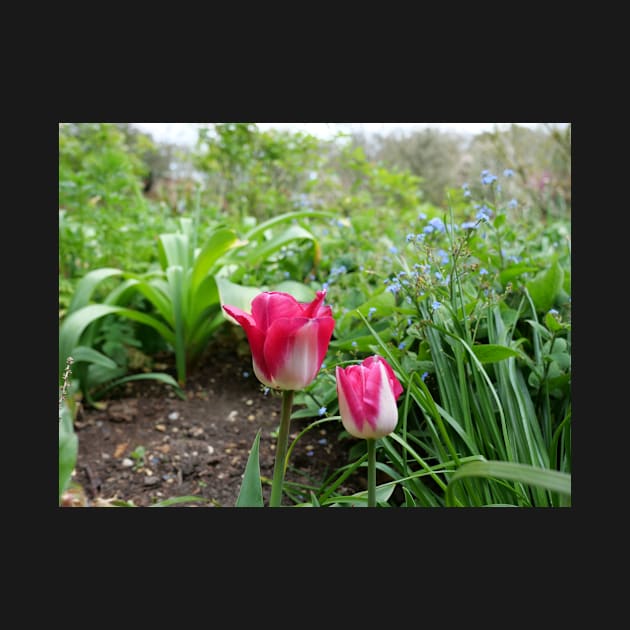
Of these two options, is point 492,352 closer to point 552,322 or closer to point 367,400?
point 552,322

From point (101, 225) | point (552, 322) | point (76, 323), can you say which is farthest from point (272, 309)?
point (101, 225)

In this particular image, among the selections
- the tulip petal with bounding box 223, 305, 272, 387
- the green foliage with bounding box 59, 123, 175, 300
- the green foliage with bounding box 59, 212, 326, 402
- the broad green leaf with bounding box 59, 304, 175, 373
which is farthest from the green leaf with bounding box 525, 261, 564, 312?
the green foliage with bounding box 59, 123, 175, 300

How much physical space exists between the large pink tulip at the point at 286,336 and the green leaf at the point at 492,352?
0.49 metres

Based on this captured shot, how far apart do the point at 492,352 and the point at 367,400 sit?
1.58 feet

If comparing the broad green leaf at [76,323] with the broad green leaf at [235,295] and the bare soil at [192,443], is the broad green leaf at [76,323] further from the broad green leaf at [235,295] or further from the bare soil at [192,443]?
the broad green leaf at [235,295]

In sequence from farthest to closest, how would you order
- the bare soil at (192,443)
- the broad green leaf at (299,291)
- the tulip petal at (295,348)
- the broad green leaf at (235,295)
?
the broad green leaf at (299,291) < the broad green leaf at (235,295) < the bare soil at (192,443) < the tulip petal at (295,348)

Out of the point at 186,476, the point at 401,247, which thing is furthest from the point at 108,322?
the point at 401,247

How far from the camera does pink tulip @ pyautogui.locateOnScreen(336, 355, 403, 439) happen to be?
79cm

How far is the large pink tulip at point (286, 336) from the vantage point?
0.76 m

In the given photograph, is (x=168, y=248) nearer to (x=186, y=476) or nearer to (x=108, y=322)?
(x=108, y=322)

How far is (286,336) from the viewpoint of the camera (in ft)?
2.50

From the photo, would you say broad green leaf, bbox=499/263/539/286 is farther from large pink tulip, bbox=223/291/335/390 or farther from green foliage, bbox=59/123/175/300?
green foliage, bbox=59/123/175/300

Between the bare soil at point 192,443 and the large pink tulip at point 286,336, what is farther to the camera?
the bare soil at point 192,443

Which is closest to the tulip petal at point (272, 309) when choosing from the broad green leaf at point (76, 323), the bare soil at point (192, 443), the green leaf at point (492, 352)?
the green leaf at point (492, 352)
